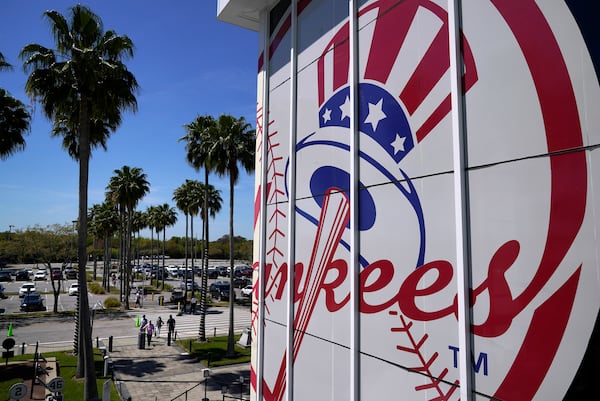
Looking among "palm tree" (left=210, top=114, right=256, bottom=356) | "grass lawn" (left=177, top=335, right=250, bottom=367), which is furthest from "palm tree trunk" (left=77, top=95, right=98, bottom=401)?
"palm tree" (left=210, top=114, right=256, bottom=356)

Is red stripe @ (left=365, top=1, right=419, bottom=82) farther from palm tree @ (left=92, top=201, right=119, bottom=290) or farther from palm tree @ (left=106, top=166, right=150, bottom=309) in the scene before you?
palm tree @ (left=92, top=201, right=119, bottom=290)

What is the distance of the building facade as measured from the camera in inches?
129

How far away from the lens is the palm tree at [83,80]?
14.2 metres

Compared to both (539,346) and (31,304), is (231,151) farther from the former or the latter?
(31,304)

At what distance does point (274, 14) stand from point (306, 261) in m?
5.73

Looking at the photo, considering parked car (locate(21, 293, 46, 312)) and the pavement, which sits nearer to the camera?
the pavement

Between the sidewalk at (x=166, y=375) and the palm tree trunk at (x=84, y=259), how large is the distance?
1456 mm

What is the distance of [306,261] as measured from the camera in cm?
699

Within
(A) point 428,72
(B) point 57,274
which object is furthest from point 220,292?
(A) point 428,72

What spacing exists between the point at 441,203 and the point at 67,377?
19165mm

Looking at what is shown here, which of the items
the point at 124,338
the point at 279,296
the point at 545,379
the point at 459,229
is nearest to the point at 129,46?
the point at 279,296

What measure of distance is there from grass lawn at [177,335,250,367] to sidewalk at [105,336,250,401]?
454 mm

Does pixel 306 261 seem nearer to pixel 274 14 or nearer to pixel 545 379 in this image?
pixel 545 379

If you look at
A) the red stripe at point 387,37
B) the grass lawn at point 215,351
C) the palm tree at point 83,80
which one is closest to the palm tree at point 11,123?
the palm tree at point 83,80
